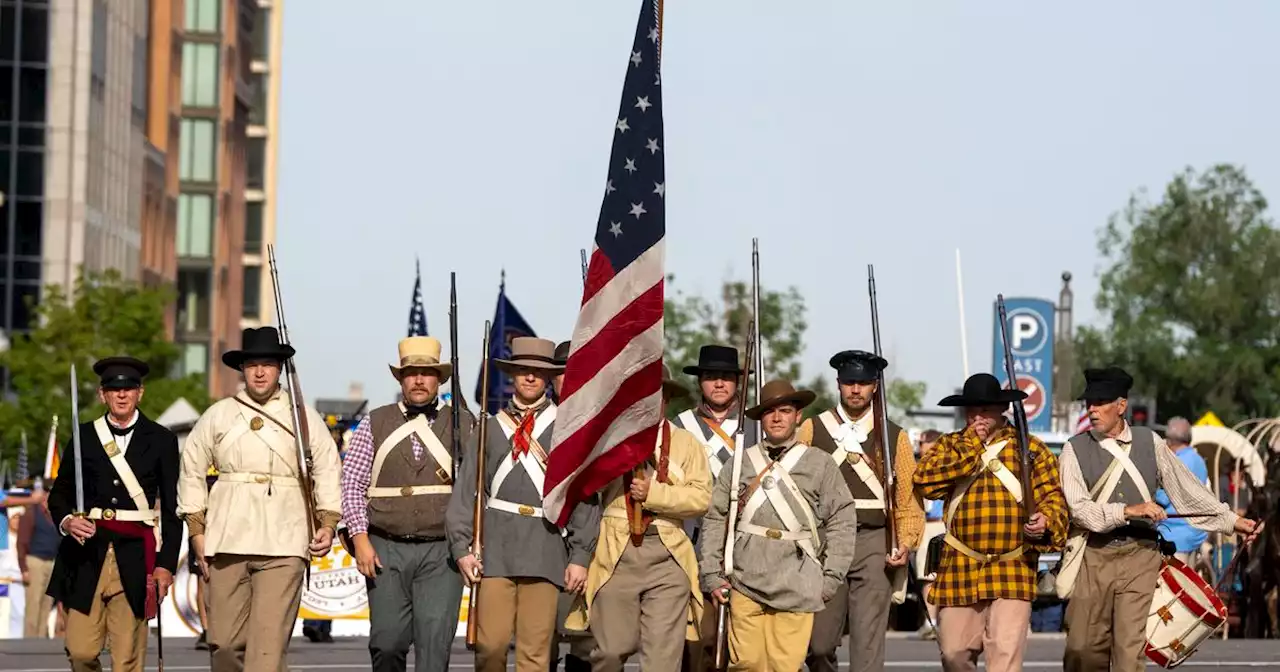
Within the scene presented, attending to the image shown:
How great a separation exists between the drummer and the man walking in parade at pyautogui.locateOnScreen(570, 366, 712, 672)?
260cm

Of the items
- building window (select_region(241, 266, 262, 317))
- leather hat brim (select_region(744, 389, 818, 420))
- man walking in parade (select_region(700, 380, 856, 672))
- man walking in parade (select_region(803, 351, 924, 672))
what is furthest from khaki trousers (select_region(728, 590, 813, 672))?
building window (select_region(241, 266, 262, 317))

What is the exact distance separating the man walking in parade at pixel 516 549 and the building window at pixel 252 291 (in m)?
100

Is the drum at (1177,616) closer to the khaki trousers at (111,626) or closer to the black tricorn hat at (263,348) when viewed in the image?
the black tricorn hat at (263,348)

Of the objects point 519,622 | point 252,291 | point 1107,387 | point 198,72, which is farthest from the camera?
point 252,291

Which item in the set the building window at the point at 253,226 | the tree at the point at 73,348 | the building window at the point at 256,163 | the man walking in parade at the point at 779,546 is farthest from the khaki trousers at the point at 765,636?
the building window at the point at 256,163

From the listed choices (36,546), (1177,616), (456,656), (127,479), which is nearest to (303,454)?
(127,479)

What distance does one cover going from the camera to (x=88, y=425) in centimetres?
1709

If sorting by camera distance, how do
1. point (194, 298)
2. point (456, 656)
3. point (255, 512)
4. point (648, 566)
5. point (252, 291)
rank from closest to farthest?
point (648, 566) < point (255, 512) < point (456, 656) < point (194, 298) < point (252, 291)

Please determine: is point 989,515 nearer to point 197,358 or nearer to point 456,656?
point 456,656

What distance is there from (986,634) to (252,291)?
101m

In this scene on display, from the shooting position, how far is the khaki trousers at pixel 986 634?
1667cm

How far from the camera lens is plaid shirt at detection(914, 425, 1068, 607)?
16.7m

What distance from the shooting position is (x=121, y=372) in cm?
1698

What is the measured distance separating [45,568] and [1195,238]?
273 ft
